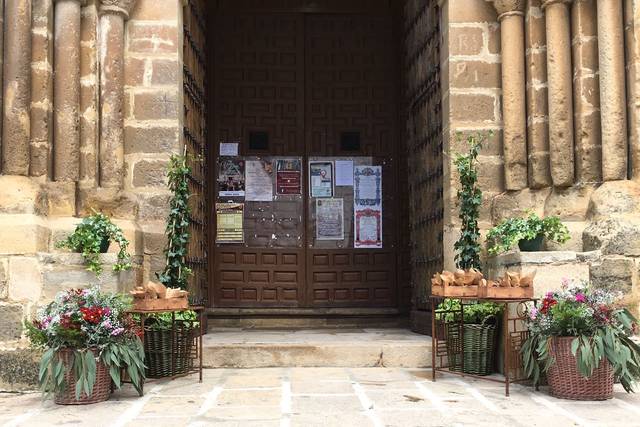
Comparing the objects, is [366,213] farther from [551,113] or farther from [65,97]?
[65,97]

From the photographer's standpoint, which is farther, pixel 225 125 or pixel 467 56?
pixel 225 125

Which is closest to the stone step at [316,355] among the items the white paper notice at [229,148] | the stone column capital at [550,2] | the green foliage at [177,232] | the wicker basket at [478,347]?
the wicker basket at [478,347]

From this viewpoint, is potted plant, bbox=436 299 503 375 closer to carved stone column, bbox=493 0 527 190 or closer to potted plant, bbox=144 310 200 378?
carved stone column, bbox=493 0 527 190

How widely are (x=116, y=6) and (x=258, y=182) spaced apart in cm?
296

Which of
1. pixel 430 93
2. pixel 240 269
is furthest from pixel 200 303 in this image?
pixel 430 93

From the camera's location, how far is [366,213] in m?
8.85

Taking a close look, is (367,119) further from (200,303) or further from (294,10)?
(200,303)

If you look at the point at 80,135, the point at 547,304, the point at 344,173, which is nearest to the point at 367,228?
the point at 344,173

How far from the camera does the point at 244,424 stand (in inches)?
161

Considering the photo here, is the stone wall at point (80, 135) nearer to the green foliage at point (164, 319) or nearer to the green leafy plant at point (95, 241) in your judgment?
the green leafy plant at point (95, 241)

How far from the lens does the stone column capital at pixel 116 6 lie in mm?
6375

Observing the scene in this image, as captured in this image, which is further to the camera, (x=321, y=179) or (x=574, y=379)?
(x=321, y=179)

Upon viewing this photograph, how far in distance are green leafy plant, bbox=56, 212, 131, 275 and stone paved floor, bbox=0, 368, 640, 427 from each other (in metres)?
0.96

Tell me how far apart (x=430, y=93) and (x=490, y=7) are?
1.08 metres
